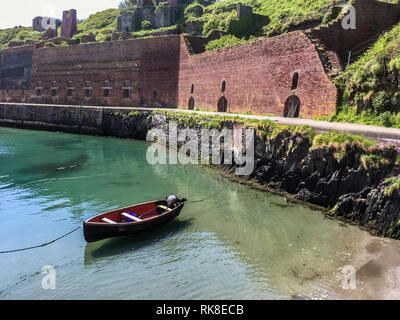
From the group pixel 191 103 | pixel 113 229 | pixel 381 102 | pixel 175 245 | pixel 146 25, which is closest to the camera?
pixel 113 229

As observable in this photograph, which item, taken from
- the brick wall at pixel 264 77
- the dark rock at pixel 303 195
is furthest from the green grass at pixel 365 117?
the dark rock at pixel 303 195

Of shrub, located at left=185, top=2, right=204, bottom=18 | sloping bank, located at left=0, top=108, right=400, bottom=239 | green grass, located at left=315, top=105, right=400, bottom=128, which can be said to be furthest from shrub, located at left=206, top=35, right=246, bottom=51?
shrub, located at left=185, top=2, right=204, bottom=18

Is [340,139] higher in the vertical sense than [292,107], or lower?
lower

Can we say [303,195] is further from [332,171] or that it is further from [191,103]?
[191,103]

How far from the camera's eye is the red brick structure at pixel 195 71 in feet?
65.6

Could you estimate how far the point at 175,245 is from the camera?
35.7 ft

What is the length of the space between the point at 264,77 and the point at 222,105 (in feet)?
19.8

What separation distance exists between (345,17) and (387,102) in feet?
26.3

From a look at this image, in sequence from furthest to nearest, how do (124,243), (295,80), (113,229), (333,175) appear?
1. (295,80)
2. (333,175)
3. (124,243)
4. (113,229)

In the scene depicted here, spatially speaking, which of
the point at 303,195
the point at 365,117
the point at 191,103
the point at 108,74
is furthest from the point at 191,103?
the point at 303,195

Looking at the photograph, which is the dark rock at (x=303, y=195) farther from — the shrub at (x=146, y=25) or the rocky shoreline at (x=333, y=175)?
the shrub at (x=146, y=25)

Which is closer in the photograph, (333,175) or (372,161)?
(372,161)

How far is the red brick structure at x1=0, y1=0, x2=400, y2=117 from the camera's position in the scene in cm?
1998
